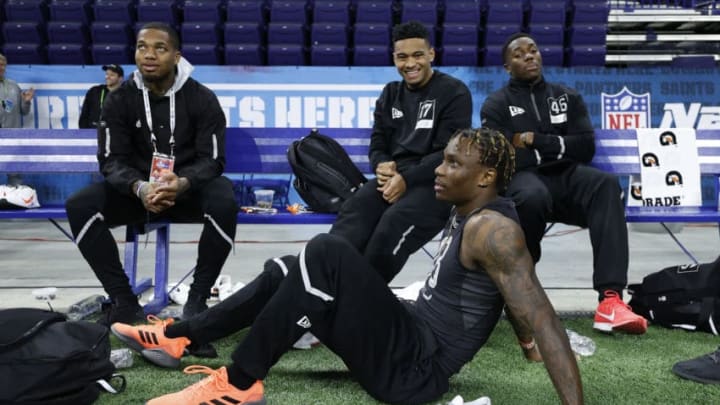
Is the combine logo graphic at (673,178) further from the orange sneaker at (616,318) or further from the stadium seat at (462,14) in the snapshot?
the stadium seat at (462,14)

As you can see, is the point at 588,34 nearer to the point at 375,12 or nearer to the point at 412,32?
the point at 375,12

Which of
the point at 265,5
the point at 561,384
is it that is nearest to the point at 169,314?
the point at 561,384

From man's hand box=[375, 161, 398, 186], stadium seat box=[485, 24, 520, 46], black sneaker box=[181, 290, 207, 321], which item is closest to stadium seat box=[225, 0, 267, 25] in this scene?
stadium seat box=[485, 24, 520, 46]

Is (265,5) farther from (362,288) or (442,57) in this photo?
(362,288)

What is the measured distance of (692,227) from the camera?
25.2 feet

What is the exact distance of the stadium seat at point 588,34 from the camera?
9.70 m

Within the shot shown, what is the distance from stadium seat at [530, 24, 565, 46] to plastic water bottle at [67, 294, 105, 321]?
7.62m

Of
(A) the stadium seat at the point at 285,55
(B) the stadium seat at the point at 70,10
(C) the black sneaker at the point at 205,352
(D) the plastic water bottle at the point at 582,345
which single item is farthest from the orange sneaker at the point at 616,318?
(B) the stadium seat at the point at 70,10

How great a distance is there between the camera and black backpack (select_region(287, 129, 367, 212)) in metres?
3.66

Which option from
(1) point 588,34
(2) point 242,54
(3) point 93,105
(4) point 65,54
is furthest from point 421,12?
(4) point 65,54

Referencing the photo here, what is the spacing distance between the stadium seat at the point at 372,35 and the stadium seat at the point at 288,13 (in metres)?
0.90

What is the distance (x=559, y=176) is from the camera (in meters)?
3.57

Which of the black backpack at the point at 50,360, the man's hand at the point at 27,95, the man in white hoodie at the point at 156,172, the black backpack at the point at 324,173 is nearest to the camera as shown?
the black backpack at the point at 50,360

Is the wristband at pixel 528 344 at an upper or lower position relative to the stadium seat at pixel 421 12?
lower
